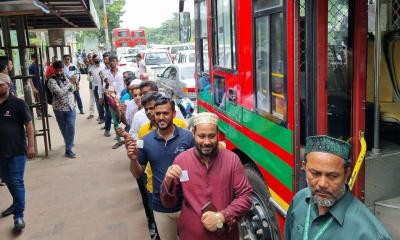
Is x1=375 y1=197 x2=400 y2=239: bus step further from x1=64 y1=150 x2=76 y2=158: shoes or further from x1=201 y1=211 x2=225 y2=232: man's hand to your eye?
x1=64 y1=150 x2=76 y2=158: shoes

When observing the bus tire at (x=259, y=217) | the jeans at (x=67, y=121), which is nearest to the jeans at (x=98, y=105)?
the jeans at (x=67, y=121)

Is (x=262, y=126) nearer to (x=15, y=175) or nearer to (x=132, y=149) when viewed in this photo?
(x=132, y=149)

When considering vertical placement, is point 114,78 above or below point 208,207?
above

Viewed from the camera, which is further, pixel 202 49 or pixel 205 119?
pixel 202 49

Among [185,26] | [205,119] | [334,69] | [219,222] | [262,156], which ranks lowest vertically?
[219,222]

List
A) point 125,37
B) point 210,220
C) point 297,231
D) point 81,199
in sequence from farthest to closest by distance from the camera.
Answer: point 125,37, point 81,199, point 210,220, point 297,231

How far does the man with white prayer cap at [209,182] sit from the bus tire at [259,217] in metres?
0.78

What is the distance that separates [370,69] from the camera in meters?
3.53

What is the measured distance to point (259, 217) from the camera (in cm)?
351

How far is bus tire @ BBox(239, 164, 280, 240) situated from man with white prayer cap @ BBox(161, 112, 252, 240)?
2.56ft

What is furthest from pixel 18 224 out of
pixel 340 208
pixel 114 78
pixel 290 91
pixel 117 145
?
pixel 340 208

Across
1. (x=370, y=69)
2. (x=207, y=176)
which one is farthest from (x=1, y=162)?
(x=370, y=69)

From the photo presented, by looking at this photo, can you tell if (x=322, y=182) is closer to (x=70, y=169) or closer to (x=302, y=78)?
(x=302, y=78)

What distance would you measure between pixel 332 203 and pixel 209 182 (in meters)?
1.00
